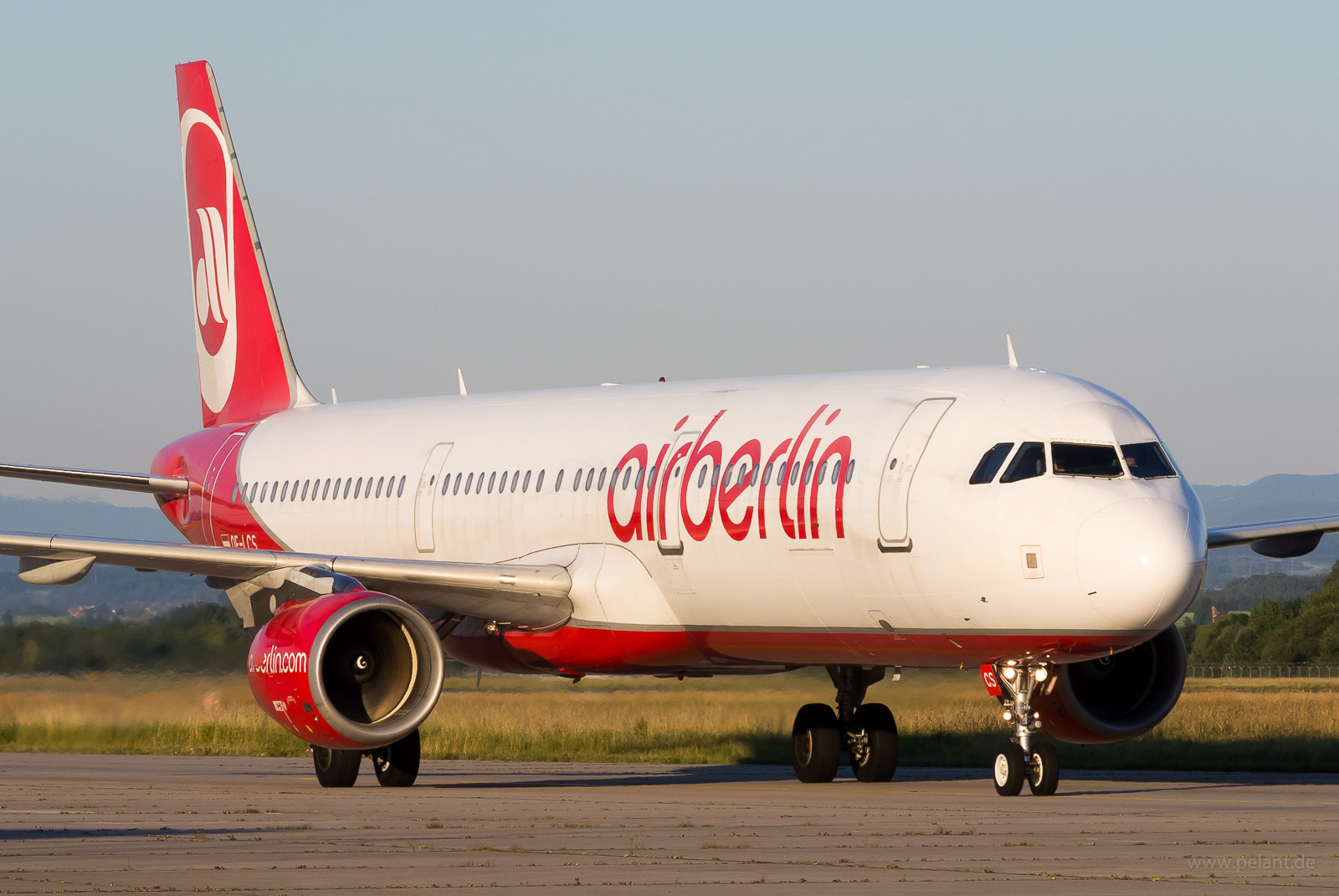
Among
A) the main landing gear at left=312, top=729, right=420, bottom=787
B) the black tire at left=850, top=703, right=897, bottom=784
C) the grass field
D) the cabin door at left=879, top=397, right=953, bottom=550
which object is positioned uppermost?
the cabin door at left=879, top=397, right=953, bottom=550

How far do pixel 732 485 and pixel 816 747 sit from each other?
3.60 m

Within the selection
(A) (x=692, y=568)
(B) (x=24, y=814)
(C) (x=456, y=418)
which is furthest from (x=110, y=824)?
(C) (x=456, y=418)

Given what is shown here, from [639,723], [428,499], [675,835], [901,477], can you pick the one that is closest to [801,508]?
[901,477]

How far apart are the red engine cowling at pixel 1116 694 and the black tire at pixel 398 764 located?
625 centimetres

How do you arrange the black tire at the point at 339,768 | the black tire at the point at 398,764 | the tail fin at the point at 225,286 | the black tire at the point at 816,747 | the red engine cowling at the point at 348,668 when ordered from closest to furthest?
the red engine cowling at the point at 348,668
the black tire at the point at 339,768
the black tire at the point at 398,764
the black tire at the point at 816,747
the tail fin at the point at 225,286

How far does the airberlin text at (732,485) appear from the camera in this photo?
59.3 ft

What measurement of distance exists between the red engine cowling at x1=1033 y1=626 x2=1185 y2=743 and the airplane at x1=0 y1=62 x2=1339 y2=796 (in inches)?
1.2

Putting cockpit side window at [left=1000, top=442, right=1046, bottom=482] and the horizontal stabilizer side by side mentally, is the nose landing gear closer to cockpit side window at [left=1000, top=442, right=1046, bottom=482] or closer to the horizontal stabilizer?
cockpit side window at [left=1000, top=442, right=1046, bottom=482]

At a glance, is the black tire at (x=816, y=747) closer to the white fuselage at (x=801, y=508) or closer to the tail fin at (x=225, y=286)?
the white fuselage at (x=801, y=508)

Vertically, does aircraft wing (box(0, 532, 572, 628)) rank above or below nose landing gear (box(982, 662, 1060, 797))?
above

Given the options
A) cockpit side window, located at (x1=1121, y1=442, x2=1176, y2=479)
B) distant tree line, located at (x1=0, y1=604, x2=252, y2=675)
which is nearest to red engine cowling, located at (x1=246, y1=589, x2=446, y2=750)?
cockpit side window, located at (x1=1121, y1=442, x2=1176, y2=479)

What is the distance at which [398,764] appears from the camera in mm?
20422

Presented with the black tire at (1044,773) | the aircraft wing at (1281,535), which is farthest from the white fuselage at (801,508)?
the aircraft wing at (1281,535)

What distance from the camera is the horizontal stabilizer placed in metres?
23.1
